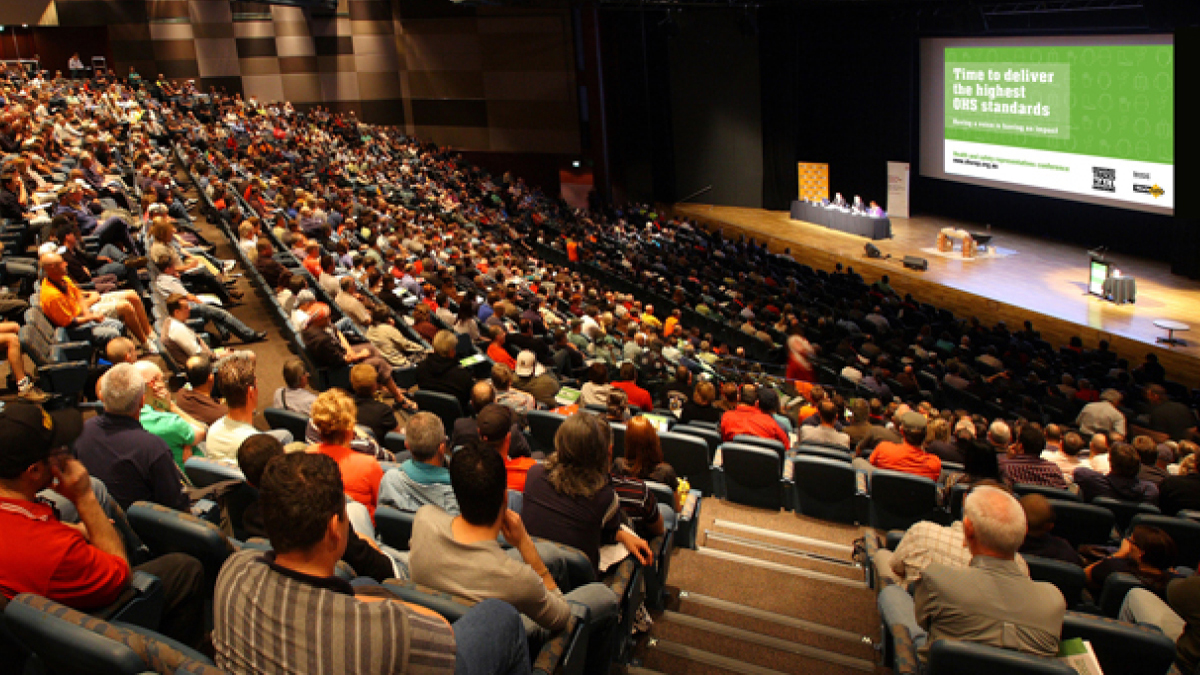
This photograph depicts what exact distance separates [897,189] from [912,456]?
15416mm

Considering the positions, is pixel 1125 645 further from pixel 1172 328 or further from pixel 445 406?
pixel 1172 328

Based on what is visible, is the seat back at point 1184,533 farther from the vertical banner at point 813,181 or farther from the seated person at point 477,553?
the vertical banner at point 813,181

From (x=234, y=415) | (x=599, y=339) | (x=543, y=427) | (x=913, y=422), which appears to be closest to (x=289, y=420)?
(x=234, y=415)

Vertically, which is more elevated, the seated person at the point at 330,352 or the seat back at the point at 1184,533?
the seated person at the point at 330,352

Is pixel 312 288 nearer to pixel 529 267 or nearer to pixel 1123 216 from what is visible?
pixel 529 267

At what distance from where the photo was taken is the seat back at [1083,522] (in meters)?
4.38

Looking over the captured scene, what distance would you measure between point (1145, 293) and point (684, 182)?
11768 millimetres

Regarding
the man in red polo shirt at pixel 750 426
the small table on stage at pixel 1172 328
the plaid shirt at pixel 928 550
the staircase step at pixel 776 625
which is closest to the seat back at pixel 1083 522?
the plaid shirt at pixel 928 550

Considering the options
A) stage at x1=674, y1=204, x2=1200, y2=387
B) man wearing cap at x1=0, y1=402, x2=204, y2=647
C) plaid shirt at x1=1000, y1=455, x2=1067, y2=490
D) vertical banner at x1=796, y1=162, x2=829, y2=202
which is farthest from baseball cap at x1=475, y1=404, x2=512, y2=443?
vertical banner at x1=796, y1=162, x2=829, y2=202

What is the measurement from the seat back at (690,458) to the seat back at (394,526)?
2209 millimetres

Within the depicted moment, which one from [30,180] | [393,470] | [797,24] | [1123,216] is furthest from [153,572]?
[797,24]

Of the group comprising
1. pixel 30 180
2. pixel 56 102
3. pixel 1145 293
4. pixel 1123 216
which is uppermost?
pixel 56 102

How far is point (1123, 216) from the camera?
15.2 metres

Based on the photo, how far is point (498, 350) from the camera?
720 centimetres
